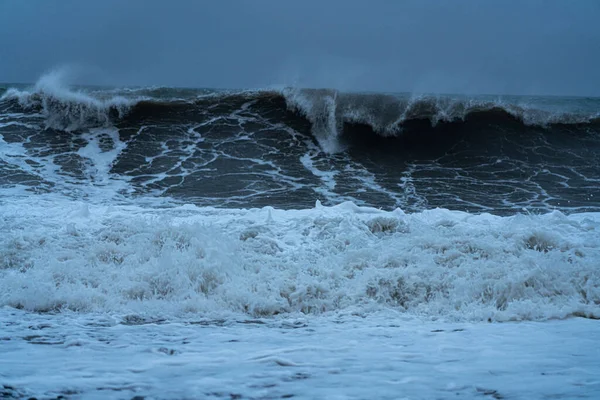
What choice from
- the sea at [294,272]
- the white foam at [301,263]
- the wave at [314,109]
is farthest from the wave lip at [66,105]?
the white foam at [301,263]

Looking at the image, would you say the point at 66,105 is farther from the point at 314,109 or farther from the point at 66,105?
the point at 314,109

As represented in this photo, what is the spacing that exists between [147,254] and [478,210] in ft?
16.8

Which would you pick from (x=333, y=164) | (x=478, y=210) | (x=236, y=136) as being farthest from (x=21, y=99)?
(x=478, y=210)

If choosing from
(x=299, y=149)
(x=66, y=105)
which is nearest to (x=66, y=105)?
(x=66, y=105)

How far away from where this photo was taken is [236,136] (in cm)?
1131

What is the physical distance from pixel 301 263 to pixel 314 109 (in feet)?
26.5

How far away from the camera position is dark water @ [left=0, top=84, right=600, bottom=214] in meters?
8.53

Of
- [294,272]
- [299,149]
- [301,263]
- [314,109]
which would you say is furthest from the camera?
[314,109]

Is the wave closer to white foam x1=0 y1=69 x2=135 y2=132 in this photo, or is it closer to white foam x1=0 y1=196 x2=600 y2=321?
white foam x1=0 y1=69 x2=135 y2=132

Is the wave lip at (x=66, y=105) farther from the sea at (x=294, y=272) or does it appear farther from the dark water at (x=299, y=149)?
the sea at (x=294, y=272)

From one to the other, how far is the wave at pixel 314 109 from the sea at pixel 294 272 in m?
1.18

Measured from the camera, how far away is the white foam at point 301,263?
3.96 meters

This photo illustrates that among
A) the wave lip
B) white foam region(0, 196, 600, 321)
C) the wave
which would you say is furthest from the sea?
the wave

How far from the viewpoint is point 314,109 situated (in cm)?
1223
